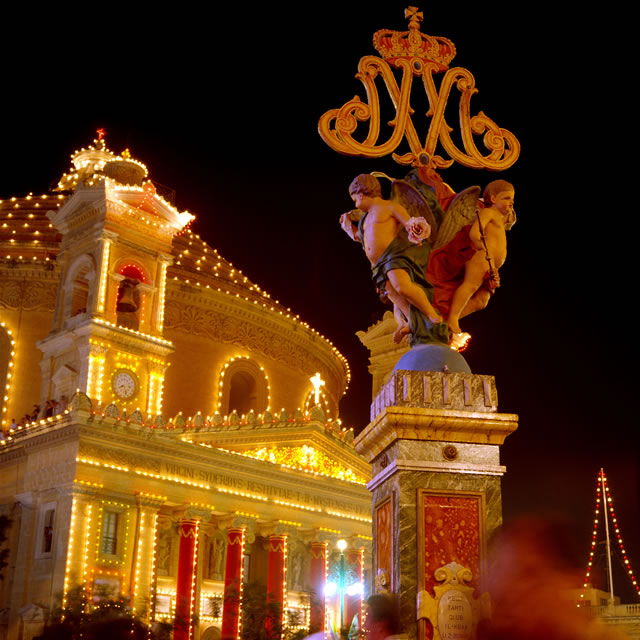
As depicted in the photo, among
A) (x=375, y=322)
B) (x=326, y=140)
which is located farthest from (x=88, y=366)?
(x=326, y=140)

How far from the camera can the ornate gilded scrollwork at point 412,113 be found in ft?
23.0

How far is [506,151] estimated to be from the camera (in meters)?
7.36

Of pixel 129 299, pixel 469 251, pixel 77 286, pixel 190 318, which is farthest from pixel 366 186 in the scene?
pixel 190 318

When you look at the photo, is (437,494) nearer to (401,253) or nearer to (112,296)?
(401,253)

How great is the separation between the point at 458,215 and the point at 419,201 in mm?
320

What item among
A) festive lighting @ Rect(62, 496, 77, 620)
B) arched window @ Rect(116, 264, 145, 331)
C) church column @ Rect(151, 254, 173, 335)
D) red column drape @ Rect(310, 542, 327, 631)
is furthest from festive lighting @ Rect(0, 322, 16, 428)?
red column drape @ Rect(310, 542, 327, 631)

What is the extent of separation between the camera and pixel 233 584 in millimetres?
30078

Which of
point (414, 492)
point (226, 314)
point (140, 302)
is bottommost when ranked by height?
point (414, 492)

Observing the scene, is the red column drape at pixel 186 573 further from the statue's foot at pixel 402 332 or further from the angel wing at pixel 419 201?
the angel wing at pixel 419 201

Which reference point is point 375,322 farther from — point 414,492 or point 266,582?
point 414,492

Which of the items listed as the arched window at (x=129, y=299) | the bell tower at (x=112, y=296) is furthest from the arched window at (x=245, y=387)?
the bell tower at (x=112, y=296)

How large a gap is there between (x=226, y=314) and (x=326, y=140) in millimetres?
35590

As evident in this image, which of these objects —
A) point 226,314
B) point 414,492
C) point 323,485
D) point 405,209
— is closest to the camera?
point 414,492

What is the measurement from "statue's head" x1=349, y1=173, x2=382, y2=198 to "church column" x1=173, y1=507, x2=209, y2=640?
24398 millimetres
